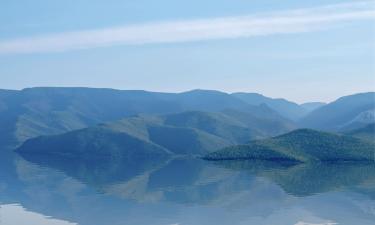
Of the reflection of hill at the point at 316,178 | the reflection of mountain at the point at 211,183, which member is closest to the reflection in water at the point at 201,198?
the reflection of mountain at the point at 211,183

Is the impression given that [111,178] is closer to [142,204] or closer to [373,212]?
[142,204]

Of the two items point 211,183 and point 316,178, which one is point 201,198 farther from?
point 316,178

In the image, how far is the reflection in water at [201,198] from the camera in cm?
8194

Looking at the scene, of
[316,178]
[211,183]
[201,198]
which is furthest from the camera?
[316,178]

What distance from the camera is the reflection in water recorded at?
269ft

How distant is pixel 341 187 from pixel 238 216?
4922 cm

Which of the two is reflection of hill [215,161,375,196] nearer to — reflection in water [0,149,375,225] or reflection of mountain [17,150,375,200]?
reflection of mountain [17,150,375,200]

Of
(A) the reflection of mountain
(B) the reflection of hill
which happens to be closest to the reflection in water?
(A) the reflection of mountain

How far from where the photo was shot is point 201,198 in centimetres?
10456

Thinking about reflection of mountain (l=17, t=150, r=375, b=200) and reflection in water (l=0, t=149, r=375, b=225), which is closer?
reflection in water (l=0, t=149, r=375, b=225)

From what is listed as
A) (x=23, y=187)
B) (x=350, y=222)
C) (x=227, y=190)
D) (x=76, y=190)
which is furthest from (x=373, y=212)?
(x=23, y=187)

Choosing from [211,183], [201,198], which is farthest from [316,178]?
[201,198]

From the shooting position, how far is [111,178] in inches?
5940

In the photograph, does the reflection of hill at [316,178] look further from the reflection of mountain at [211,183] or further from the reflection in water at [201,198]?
the reflection in water at [201,198]
